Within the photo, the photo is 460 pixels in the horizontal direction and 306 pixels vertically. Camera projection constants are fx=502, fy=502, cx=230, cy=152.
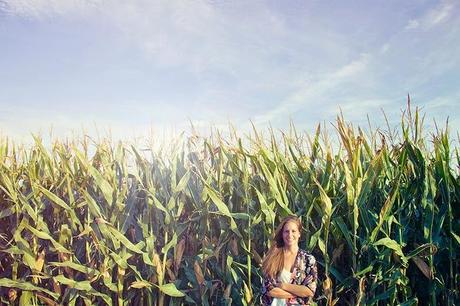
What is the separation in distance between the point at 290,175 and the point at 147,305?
1.69 m

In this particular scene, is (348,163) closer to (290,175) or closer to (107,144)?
(290,175)

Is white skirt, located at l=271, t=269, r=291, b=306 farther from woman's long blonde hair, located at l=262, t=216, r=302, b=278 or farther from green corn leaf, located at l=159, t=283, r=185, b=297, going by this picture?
green corn leaf, located at l=159, t=283, r=185, b=297

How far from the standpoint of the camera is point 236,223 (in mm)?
4168

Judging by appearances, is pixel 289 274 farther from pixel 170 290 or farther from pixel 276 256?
pixel 170 290

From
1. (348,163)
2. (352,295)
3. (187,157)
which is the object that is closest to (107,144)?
(187,157)

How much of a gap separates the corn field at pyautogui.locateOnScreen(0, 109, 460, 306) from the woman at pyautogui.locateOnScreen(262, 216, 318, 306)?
10.0 inches

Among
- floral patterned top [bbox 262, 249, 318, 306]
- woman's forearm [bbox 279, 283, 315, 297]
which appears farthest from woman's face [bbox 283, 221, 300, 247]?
woman's forearm [bbox 279, 283, 315, 297]

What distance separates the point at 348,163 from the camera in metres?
4.21

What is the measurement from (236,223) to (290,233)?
0.71 m

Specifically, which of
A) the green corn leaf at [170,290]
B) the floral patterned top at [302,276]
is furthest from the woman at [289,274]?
the green corn leaf at [170,290]

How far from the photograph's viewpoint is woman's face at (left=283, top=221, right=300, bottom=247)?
3.56m

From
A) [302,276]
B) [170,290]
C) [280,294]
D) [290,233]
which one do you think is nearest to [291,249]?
[290,233]

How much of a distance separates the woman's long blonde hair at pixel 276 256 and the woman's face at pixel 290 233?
→ 0.10ft

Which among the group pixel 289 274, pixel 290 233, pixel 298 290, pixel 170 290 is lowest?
pixel 170 290
